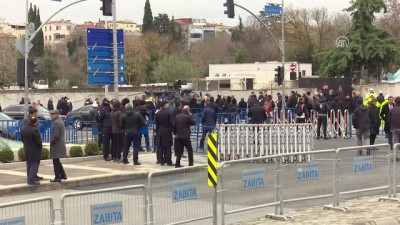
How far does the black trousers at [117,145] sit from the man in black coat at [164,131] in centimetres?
134

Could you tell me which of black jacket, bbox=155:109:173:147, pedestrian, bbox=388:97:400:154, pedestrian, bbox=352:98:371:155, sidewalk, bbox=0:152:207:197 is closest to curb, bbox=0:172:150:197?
sidewalk, bbox=0:152:207:197

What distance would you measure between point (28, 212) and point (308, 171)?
5713 millimetres

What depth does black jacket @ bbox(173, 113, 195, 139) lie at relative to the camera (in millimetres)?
19969

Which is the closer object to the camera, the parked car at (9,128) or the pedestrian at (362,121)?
the pedestrian at (362,121)

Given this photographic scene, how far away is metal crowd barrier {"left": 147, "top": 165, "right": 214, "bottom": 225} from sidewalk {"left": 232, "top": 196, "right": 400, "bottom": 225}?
1083 mm

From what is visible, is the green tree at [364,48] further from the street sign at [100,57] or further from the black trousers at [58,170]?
the black trousers at [58,170]

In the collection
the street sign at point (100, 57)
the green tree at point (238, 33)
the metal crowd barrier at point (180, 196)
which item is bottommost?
the metal crowd barrier at point (180, 196)

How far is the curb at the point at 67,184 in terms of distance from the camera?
16250 mm

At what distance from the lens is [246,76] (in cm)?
8369

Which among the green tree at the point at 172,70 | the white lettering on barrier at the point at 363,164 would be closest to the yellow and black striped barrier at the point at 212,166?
the white lettering on barrier at the point at 363,164

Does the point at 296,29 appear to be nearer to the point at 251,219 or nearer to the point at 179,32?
the point at 179,32

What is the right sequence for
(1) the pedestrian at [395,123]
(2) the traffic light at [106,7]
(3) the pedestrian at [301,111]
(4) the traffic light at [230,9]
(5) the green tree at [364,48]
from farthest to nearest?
1. (5) the green tree at [364,48]
2. (4) the traffic light at [230,9]
3. (3) the pedestrian at [301,111]
4. (2) the traffic light at [106,7]
5. (1) the pedestrian at [395,123]

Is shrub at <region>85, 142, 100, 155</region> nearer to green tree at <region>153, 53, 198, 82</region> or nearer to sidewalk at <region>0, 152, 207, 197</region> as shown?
sidewalk at <region>0, 152, 207, 197</region>

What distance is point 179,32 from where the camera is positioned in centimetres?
12200
